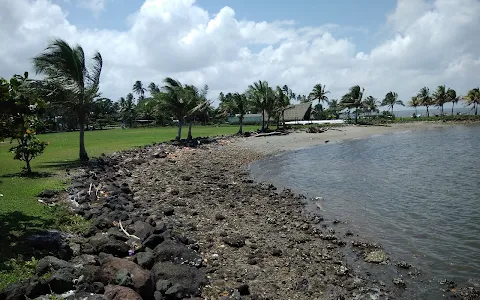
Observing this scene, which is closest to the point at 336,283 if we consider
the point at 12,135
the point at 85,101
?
the point at 12,135

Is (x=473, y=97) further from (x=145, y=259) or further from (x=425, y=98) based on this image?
(x=145, y=259)

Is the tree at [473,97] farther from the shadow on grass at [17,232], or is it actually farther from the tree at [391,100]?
the shadow on grass at [17,232]

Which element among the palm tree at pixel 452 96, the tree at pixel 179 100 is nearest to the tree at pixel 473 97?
the palm tree at pixel 452 96

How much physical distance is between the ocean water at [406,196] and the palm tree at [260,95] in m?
23.7

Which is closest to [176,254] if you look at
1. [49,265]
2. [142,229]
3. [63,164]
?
[142,229]

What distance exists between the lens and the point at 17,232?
33.8 feet

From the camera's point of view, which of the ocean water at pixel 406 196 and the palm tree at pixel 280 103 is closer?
the ocean water at pixel 406 196

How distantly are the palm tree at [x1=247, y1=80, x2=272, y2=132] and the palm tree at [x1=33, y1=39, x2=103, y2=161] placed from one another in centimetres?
3713

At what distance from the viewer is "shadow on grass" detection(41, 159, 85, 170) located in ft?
77.1

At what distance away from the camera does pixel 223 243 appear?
12320 mm

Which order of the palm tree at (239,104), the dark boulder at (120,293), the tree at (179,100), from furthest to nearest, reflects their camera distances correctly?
the palm tree at (239,104) < the tree at (179,100) < the dark boulder at (120,293)

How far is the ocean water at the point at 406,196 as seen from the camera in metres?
11.9

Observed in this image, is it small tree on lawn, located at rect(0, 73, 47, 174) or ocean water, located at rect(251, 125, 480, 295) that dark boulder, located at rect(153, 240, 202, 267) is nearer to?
small tree on lawn, located at rect(0, 73, 47, 174)

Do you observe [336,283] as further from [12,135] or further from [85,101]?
[85,101]
